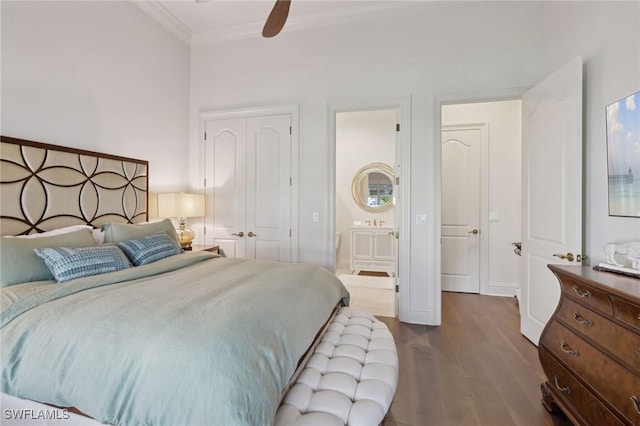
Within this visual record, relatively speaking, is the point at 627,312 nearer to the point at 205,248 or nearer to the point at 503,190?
the point at 503,190

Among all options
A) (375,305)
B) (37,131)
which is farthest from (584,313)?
(37,131)

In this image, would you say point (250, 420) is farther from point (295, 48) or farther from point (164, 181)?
point (295, 48)

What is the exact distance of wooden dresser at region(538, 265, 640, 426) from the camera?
1.18 meters

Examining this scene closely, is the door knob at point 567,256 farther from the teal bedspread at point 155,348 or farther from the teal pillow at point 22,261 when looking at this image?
the teal pillow at point 22,261

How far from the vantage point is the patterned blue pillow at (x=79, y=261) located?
1.72 metres

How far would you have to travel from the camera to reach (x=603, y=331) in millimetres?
1340

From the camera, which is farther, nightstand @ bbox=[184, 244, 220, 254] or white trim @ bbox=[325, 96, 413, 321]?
nightstand @ bbox=[184, 244, 220, 254]

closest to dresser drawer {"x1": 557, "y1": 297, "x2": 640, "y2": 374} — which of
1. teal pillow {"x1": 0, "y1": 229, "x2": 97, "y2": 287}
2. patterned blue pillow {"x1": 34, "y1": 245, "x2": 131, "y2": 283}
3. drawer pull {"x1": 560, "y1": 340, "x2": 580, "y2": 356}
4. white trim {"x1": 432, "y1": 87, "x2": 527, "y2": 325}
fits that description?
drawer pull {"x1": 560, "y1": 340, "x2": 580, "y2": 356}

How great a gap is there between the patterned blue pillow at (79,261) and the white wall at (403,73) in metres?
1.92

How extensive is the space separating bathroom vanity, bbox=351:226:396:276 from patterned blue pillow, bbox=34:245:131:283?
3.85 meters

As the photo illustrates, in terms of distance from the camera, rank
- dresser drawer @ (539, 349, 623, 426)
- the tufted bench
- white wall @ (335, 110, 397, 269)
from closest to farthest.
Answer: the tufted bench < dresser drawer @ (539, 349, 623, 426) < white wall @ (335, 110, 397, 269)

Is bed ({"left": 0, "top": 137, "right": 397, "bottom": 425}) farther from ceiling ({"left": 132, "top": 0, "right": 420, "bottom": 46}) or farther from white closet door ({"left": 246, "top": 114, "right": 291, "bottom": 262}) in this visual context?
ceiling ({"left": 132, "top": 0, "right": 420, "bottom": 46})

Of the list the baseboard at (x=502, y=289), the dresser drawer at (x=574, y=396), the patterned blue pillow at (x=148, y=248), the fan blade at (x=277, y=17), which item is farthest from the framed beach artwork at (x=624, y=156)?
the patterned blue pillow at (x=148, y=248)

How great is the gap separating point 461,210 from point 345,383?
3509 mm
